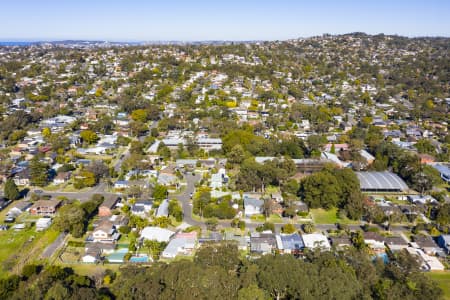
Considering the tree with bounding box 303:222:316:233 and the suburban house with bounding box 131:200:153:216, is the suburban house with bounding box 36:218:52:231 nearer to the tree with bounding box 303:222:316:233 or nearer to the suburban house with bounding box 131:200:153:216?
the suburban house with bounding box 131:200:153:216

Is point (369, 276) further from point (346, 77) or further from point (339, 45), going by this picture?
point (339, 45)

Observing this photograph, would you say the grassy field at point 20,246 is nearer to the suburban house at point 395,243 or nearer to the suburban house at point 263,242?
the suburban house at point 263,242

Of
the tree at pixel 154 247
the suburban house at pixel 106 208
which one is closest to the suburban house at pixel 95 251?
the tree at pixel 154 247

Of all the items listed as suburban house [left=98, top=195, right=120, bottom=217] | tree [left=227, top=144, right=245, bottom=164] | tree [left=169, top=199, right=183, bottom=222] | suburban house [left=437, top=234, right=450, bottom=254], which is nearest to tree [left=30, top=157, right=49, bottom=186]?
suburban house [left=98, top=195, right=120, bottom=217]

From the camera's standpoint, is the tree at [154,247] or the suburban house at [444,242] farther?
the suburban house at [444,242]

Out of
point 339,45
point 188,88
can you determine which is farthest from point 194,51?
point 339,45

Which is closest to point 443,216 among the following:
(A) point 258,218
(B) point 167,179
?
(A) point 258,218
